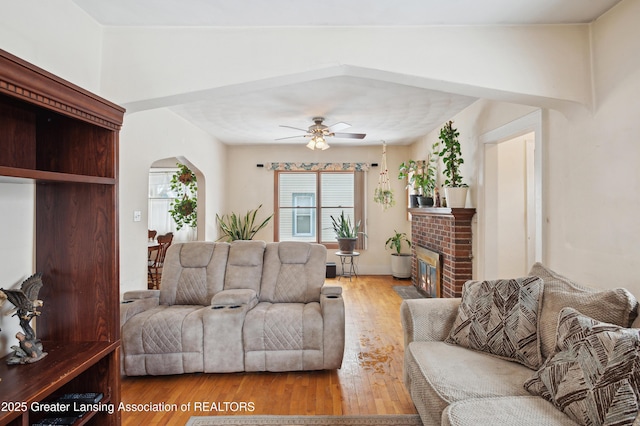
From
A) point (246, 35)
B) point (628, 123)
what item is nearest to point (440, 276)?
point (628, 123)

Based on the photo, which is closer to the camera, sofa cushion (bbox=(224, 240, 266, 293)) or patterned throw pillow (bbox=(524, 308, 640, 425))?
patterned throw pillow (bbox=(524, 308, 640, 425))

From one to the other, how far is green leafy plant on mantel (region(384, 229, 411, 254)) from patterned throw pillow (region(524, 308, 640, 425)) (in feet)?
15.7

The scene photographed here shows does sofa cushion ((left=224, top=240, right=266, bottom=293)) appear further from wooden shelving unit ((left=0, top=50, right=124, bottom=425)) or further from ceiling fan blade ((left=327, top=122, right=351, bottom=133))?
ceiling fan blade ((left=327, top=122, right=351, bottom=133))

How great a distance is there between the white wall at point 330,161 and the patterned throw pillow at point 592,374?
4978mm

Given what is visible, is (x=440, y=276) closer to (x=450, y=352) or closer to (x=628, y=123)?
(x=450, y=352)

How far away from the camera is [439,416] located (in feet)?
4.84

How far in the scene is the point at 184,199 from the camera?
6137mm

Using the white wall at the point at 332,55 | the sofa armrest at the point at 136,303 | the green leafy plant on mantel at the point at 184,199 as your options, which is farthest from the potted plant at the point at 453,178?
the green leafy plant on mantel at the point at 184,199

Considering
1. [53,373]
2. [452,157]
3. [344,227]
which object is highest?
[452,157]

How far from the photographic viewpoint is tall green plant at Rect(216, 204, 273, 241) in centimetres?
580

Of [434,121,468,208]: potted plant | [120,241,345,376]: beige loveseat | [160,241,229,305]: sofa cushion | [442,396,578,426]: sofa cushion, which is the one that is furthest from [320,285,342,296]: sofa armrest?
[434,121,468,208]: potted plant

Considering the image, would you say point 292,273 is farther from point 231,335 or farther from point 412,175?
point 412,175

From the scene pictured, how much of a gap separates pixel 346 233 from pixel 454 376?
420 centimetres

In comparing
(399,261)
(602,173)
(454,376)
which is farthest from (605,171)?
(399,261)
